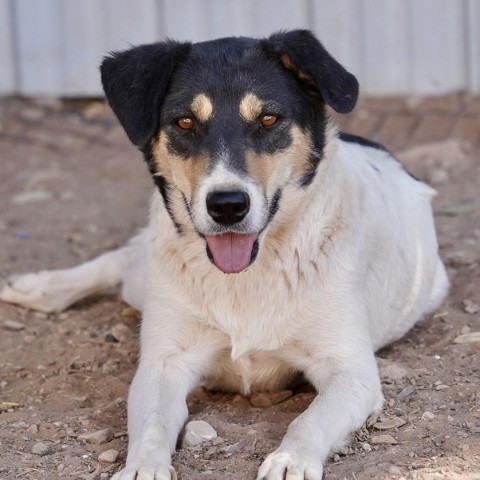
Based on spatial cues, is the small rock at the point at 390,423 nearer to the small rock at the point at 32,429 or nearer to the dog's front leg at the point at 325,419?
the dog's front leg at the point at 325,419

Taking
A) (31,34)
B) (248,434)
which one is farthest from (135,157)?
(248,434)

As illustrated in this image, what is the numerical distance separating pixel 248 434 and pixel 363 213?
3.57ft

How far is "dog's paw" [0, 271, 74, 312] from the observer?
18.2ft

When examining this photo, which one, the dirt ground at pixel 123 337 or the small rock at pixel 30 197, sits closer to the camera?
the dirt ground at pixel 123 337

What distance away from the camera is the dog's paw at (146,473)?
3500 millimetres

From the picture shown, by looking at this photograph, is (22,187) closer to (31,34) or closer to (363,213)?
(31,34)

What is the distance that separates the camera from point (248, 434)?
3.88m

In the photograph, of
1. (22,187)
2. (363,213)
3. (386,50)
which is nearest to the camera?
(363,213)

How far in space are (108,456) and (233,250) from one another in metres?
0.86

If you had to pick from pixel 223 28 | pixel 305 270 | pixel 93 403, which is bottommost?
pixel 93 403

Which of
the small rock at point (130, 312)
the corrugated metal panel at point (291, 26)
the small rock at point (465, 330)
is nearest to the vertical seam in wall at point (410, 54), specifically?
the corrugated metal panel at point (291, 26)

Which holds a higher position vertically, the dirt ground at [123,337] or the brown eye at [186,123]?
the brown eye at [186,123]

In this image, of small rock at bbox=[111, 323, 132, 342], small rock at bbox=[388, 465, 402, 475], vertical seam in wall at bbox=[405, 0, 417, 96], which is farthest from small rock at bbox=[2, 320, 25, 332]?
vertical seam in wall at bbox=[405, 0, 417, 96]

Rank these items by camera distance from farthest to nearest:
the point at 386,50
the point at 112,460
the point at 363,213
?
1. the point at 386,50
2. the point at 363,213
3. the point at 112,460
